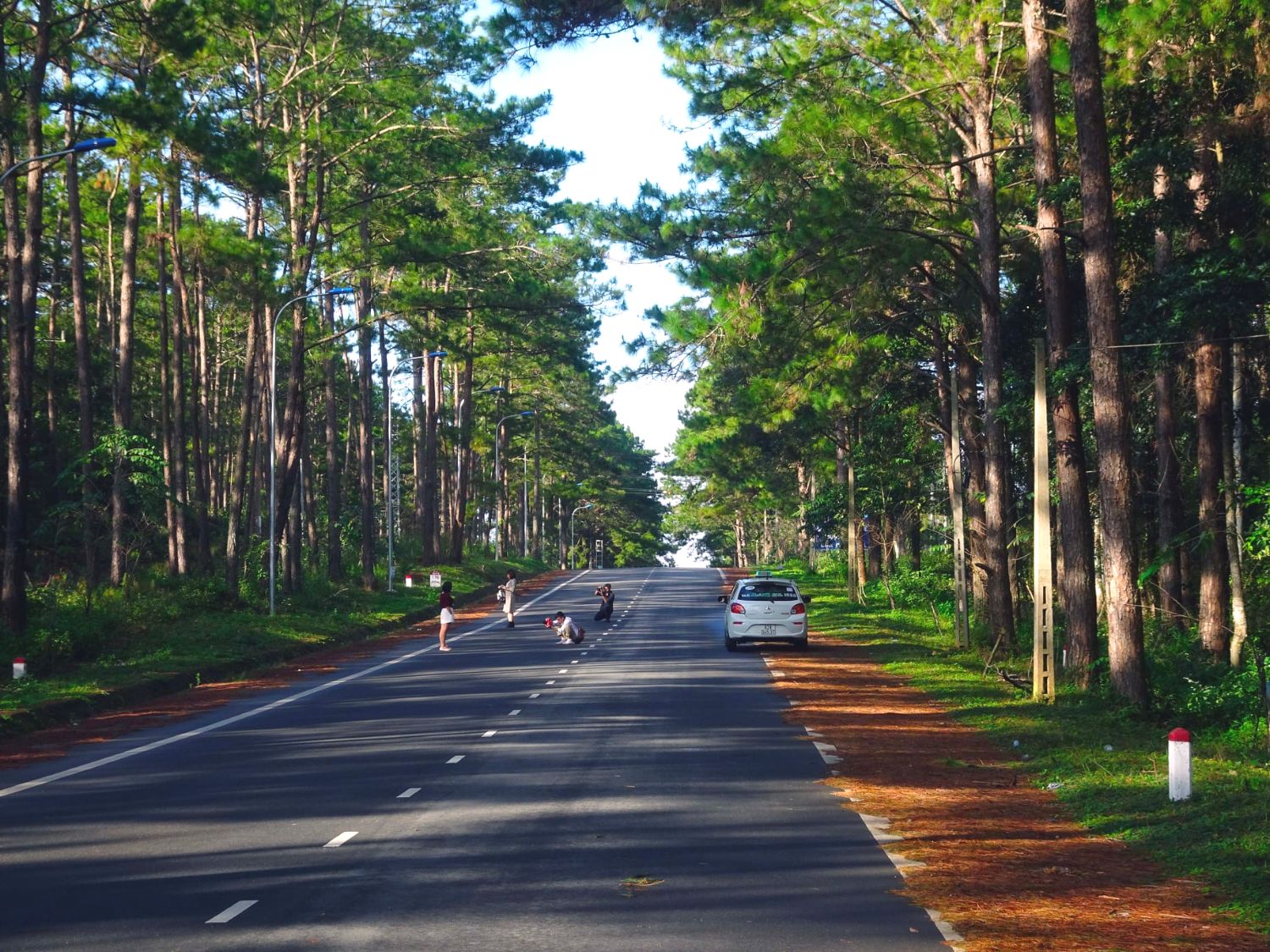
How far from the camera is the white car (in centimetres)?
3241

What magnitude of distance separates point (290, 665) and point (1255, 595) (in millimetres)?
20650

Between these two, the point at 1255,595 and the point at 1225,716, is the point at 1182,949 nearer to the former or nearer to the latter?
the point at 1225,716

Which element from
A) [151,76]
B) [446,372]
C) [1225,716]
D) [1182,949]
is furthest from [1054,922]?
[446,372]

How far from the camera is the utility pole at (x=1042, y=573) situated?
20.2 meters

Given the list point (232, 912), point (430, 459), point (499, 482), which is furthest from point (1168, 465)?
point (499, 482)

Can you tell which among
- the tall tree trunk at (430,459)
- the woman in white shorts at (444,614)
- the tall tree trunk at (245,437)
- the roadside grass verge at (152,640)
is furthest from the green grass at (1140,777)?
the tall tree trunk at (430,459)

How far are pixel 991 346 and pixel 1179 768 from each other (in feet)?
48.2

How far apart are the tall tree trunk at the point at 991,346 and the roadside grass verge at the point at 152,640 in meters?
14.5

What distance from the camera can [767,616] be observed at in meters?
Result: 32.4

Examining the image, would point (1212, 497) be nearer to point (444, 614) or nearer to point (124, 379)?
point (444, 614)

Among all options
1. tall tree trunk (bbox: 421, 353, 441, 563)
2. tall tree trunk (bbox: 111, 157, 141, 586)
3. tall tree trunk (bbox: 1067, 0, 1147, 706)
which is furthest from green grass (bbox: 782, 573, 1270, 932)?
tall tree trunk (bbox: 421, 353, 441, 563)

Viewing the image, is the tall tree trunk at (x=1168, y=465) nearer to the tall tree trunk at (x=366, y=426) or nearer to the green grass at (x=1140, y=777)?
the green grass at (x=1140, y=777)

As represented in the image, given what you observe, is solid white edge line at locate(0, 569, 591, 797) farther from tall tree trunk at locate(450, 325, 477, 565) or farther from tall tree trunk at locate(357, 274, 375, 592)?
tall tree trunk at locate(450, 325, 477, 565)

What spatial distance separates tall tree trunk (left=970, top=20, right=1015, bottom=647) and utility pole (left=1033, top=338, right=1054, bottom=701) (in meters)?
4.17
